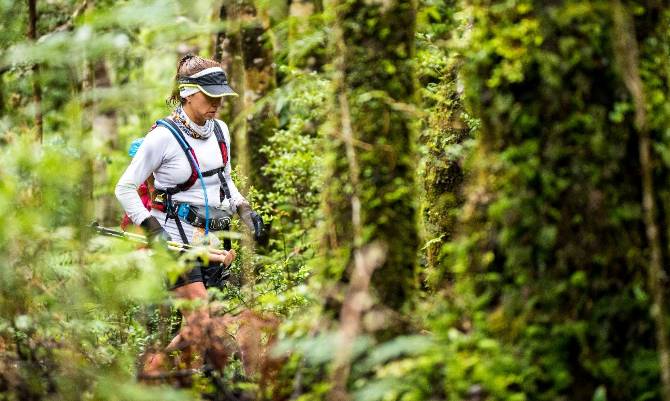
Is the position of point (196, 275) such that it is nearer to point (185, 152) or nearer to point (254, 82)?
point (185, 152)

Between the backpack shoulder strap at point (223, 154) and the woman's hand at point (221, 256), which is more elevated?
the backpack shoulder strap at point (223, 154)

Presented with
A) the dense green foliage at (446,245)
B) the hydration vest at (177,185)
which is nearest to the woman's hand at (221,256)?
the hydration vest at (177,185)

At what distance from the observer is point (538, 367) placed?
162 inches

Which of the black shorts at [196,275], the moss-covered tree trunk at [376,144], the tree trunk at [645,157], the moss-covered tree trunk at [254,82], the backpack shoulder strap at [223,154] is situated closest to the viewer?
the tree trunk at [645,157]

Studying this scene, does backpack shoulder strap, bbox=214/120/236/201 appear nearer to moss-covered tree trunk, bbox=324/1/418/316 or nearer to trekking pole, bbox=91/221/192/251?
trekking pole, bbox=91/221/192/251

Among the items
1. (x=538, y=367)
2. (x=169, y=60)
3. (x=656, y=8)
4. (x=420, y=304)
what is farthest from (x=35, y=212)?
(x=169, y=60)

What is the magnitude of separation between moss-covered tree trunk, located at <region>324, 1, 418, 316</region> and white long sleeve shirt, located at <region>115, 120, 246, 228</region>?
2472 millimetres

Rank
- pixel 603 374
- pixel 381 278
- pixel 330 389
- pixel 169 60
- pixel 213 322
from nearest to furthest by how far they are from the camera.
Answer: pixel 603 374 → pixel 330 389 → pixel 381 278 → pixel 213 322 → pixel 169 60

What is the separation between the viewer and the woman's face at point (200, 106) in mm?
6996

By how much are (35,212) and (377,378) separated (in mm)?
2119

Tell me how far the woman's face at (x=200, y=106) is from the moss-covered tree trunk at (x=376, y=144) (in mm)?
2415

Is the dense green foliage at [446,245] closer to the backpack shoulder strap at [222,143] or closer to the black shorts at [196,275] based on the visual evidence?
the black shorts at [196,275]

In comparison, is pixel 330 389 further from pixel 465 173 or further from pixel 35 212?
pixel 465 173

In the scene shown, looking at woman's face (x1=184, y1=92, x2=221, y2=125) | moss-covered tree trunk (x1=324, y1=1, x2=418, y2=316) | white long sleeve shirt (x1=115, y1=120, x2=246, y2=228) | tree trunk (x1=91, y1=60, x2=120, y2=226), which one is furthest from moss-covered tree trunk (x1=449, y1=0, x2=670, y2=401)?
tree trunk (x1=91, y1=60, x2=120, y2=226)
